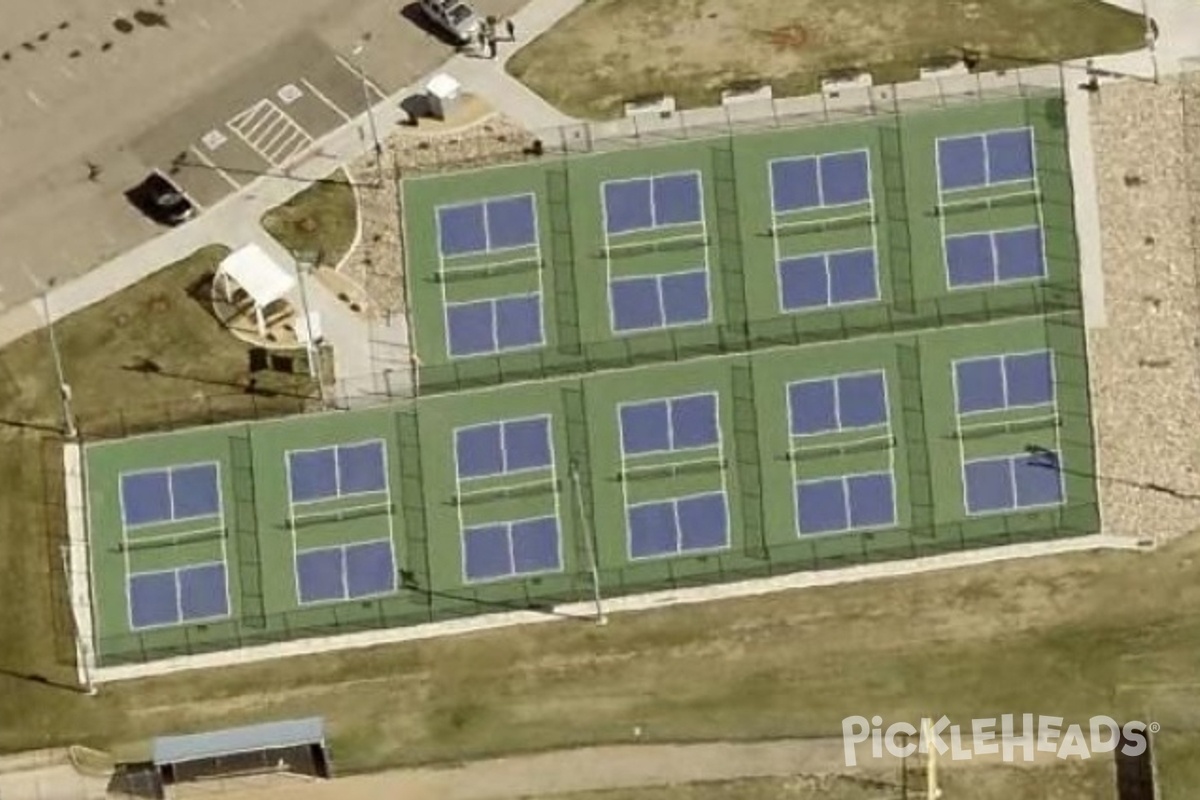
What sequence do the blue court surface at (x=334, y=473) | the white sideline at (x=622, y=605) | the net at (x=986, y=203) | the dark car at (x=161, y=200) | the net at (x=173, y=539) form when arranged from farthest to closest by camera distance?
the net at (x=986, y=203)
the dark car at (x=161, y=200)
the blue court surface at (x=334, y=473)
the net at (x=173, y=539)
the white sideline at (x=622, y=605)

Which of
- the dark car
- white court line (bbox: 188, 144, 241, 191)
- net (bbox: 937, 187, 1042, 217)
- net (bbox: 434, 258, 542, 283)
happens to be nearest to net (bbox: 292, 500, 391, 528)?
net (bbox: 434, 258, 542, 283)

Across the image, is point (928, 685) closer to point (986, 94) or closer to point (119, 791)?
point (986, 94)

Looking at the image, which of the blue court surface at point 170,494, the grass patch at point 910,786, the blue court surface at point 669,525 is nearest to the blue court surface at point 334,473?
the blue court surface at point 170,494

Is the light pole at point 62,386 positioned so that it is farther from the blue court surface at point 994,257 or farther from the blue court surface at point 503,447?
the blue court surface at point 994,257

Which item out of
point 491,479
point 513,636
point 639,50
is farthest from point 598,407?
point 639,50

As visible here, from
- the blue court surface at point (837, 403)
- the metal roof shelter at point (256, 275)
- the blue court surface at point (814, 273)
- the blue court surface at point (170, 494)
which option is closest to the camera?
the metal roof shelter at point (256, 275)

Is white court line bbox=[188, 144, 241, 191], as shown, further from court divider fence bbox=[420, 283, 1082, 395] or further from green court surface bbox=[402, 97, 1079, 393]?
court divider fence bbox=[420, 283, 1082, 395]
